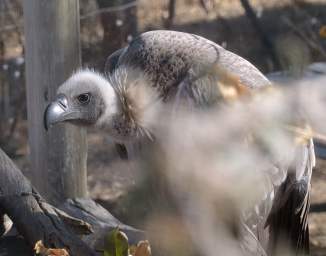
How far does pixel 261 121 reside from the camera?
2.88 feet

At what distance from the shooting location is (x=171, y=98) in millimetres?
2197

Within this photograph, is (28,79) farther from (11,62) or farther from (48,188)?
(11,62)

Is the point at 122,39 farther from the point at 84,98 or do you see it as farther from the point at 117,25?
the point at 84,98

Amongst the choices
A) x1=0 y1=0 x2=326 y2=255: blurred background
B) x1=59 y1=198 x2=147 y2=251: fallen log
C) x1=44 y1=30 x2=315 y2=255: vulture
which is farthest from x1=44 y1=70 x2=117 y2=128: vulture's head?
x1=0 y1=0 x2=326 y2=255: blurred background

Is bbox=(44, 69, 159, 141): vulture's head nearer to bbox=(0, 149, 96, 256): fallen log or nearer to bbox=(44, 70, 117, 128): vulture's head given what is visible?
bbox=(44, 70, 117, 128): vulture's head

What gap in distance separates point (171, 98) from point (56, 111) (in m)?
0.38

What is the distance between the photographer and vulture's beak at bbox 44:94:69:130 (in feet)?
7.60

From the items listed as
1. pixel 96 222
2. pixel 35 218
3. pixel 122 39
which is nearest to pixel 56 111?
pixel 35 218

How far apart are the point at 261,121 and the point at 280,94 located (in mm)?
38

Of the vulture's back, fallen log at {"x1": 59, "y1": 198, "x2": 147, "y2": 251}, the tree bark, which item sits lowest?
fallen log at {"x1": 59, "y1": 198, "x2": 147, "y2": 251}

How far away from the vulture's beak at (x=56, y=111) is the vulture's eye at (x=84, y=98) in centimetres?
6

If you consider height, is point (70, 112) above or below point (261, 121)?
below

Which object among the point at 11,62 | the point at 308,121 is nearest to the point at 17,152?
the point at 11,62

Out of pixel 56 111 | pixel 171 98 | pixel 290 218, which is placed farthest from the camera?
pixel 290 218
